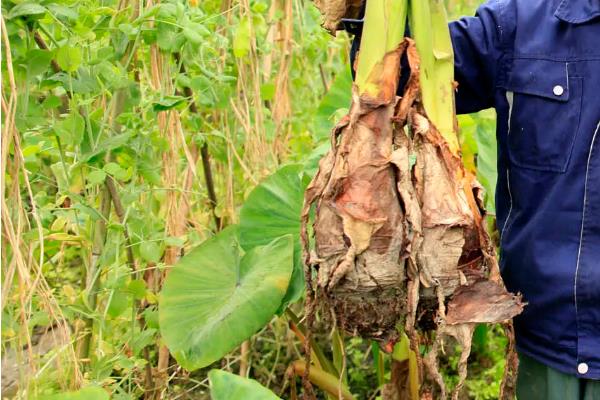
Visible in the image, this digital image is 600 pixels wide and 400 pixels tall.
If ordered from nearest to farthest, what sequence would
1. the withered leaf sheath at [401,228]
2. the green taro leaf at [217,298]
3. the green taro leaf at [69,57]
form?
the withered leaf sheath at [401,228] < the green taro leaf at [69,57] < the green taro leaf at [217,298]

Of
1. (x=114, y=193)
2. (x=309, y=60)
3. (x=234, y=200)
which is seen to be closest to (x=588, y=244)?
(x=114, y=193)

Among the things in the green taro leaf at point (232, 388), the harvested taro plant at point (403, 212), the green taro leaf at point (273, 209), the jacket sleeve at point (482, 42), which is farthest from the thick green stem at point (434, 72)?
the green taro leaf at point (273, 209)

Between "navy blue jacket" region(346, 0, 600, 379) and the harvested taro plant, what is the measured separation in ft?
1.07

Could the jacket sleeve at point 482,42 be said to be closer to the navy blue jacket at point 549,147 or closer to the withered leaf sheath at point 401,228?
the navy blue jacket at point 549,147

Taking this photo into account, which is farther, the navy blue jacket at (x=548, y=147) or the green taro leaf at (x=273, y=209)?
the green taro leaf at (x=273, y=209)

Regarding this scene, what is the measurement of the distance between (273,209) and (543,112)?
59 cm

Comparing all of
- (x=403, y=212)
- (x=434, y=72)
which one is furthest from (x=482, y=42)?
(x=403, y=212)

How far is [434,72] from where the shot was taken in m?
1.27

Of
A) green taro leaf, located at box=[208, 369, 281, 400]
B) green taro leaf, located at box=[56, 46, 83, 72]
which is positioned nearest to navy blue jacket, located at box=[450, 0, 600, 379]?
green taro leaf, located at box=[208, 369, 281, 400]

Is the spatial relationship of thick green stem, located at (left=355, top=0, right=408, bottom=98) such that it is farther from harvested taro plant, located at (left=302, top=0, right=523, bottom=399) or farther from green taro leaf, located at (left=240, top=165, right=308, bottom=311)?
green taro leaf, located at (left=240, top=165, right=308, bottom=311)

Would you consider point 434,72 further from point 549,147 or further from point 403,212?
point 549,147

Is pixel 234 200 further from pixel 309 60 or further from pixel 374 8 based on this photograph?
pixel 374 8

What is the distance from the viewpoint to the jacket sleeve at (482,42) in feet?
5.23

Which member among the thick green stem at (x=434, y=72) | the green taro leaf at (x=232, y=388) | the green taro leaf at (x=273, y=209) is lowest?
the green taro leaf at (x=232, y=388)
